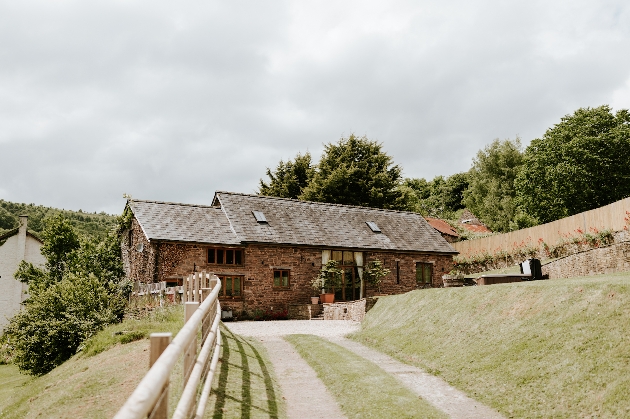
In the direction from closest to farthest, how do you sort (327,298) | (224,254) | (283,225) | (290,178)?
(224,254) → (327,298) → (283,225) → (290,178)

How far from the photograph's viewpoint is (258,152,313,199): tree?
5072 cm

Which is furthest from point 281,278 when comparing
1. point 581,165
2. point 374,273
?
point 581,165

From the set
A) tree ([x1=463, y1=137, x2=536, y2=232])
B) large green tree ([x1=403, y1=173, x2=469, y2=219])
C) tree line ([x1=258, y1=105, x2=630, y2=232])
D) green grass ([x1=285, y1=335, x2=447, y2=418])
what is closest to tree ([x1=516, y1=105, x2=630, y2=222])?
tree line ([x1=258, y1=105, x2=630, y2=232])

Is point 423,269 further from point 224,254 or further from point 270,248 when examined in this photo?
point 224,254

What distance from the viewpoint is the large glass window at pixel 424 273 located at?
3161cm

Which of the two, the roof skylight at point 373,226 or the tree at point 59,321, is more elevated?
the roof skylight at point 373,226

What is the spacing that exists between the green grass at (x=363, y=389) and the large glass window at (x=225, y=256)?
14347 mm

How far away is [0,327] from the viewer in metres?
37.4

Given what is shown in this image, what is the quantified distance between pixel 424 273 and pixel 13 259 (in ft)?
103

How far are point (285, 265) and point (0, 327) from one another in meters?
24.6

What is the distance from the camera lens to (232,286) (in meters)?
26.0

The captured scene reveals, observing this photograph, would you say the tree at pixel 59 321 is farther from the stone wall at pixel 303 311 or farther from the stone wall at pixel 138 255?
the stone wall at pixel 303 311

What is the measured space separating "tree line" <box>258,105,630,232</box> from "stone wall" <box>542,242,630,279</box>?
18.7 metres

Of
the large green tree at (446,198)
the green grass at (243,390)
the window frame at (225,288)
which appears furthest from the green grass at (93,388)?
the large green tree at (446,198)
